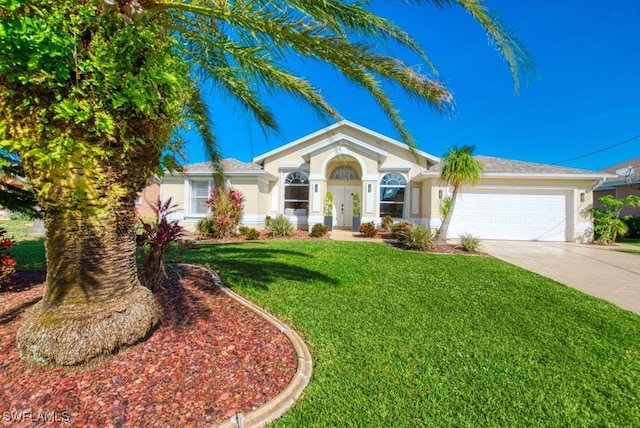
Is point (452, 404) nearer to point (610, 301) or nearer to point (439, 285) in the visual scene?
point (439, 285)

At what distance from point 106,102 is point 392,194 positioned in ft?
50.3

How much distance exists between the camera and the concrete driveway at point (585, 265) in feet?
19.9

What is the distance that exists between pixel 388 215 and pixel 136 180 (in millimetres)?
14362

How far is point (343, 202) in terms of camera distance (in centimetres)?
1778

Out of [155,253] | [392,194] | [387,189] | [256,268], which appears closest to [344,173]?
[387,189]

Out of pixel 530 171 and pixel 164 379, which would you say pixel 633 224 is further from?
pixel 164 379

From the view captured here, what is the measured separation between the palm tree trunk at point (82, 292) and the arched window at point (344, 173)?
50.5ft

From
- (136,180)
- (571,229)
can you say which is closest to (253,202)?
(136,180)

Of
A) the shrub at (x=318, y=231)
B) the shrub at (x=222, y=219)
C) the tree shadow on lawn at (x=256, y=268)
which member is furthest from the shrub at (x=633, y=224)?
the shrub at (x=222, y=219)

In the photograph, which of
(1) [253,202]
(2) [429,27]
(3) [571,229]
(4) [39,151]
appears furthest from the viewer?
(1) [253,202]

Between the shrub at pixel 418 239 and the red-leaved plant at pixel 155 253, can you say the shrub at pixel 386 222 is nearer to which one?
the shrub at pixel 418 239

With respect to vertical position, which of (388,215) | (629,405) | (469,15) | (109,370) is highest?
(469,15)

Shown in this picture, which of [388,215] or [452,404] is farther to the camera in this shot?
[388,215]

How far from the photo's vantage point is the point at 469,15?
3105mm
